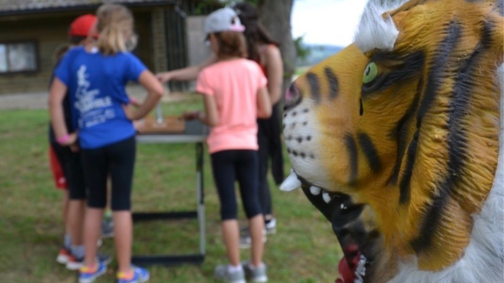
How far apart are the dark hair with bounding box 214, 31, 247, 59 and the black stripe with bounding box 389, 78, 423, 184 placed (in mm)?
3041

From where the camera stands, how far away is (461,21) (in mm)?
921

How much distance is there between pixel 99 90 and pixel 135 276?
1322 millimetres

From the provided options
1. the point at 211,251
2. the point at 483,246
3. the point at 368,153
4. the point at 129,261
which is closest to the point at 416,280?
the point at 483,246

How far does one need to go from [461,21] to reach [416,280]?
1.28 feet

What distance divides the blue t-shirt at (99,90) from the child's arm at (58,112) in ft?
0.18

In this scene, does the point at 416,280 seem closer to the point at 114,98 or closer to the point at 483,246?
the point at 483,246

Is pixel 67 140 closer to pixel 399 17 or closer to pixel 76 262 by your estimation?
pixel 76 262

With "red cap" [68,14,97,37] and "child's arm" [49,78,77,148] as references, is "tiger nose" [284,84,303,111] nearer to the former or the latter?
"child's arm" [49,78,77,148]

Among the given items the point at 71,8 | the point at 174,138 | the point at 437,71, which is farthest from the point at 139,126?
the point at 71,8

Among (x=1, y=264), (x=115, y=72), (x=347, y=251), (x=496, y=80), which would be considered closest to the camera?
(x=496, y=80)

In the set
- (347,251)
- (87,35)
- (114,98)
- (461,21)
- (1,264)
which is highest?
(461,21)

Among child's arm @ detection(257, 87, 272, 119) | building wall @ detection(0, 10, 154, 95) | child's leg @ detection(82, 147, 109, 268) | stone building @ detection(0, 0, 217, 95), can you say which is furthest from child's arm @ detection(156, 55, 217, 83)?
building wall @ detection(0, 10, 154, 95)

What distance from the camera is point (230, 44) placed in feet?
A: 13.2

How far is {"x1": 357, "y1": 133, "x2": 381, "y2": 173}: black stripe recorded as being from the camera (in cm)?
109
